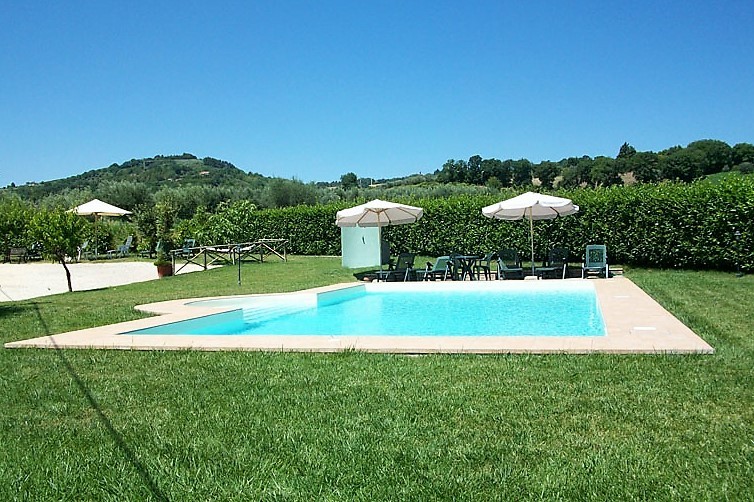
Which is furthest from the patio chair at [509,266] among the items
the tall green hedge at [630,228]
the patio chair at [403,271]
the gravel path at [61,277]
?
the gravel path at [61,277]

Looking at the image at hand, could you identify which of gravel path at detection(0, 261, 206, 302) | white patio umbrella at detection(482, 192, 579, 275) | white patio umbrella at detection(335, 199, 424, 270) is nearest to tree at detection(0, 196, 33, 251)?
gravel path at detection(0, 261, 206, 302)

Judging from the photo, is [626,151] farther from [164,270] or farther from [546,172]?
[164,270]

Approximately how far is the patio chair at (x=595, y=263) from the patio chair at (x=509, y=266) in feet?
4.86

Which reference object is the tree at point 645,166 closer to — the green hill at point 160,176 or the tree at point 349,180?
the tree at point 349,180

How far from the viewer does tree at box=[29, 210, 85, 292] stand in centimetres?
1354

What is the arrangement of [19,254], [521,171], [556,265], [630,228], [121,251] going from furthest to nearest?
1. [521,171]
2. [121,251]
3. [19,254]
4. [630,228]
5. [556,265]

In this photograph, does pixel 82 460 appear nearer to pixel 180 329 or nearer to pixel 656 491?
pixel 656 491

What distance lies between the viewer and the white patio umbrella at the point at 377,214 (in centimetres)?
1631

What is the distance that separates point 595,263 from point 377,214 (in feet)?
18.8

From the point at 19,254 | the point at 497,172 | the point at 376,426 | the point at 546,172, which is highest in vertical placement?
the point at 497,172

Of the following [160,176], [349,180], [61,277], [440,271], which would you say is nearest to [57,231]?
[61,277]

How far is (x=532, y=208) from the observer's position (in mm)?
15398

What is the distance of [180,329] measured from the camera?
8.70 m

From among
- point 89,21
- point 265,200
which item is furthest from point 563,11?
point 265,200
